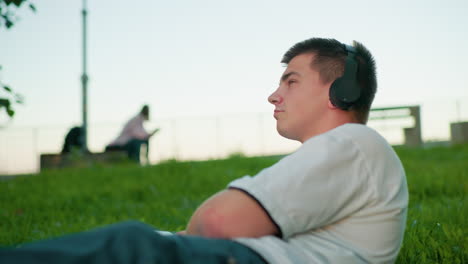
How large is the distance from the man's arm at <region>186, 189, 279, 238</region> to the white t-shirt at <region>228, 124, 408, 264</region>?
2cm

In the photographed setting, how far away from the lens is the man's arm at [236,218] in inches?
62.7

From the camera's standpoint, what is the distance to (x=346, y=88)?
199cm

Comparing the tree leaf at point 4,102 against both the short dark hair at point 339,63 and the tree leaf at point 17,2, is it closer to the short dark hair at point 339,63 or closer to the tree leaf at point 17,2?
the tree leaf at point 17,2

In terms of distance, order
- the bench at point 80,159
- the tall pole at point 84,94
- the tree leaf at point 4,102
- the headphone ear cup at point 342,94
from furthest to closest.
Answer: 1. the tall pole at point 84,94
2. the bench at point 80,159
3. the tree leaf at point 4,102
4. the headphone ear cup at point 342,94

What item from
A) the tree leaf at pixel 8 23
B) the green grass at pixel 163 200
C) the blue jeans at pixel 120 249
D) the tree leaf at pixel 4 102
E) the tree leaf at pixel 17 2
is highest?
the tree leaf at pixel 17 2

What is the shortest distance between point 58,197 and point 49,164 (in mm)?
9677

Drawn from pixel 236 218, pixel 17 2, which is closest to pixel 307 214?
pixel 236 218

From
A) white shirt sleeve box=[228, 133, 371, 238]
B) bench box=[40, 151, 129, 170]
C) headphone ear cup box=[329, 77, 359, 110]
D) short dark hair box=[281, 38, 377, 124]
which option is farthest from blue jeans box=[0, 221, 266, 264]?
bench box=[40, 151, 129, 170]

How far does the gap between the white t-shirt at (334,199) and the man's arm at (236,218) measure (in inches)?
0.8

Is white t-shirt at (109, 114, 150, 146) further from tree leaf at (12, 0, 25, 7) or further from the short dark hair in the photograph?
the short dark hair

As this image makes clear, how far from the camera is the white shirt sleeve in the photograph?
1.60 metres

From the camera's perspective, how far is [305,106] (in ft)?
6.72

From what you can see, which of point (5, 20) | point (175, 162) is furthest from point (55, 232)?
point (175, 162)

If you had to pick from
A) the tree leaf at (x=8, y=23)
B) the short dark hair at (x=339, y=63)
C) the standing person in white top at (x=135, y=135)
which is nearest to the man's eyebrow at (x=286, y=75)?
the short dark hair at (x=339, y=63)
